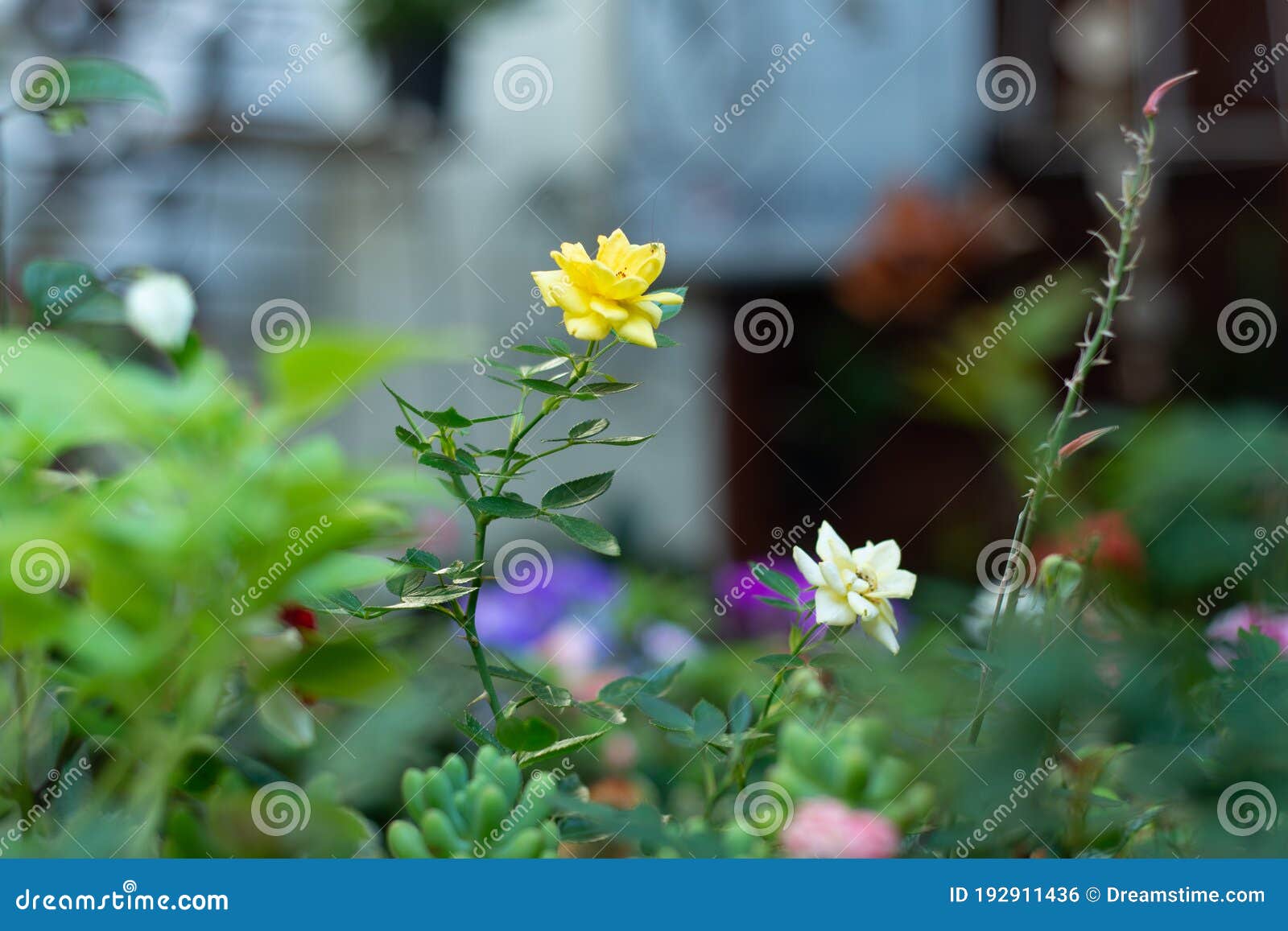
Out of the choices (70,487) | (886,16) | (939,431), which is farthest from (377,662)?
(886,16)

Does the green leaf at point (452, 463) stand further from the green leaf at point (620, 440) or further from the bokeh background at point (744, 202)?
the bokeh background at point (744, 202)

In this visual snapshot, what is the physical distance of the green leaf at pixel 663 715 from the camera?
2.11 feet

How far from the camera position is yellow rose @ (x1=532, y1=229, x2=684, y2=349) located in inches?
25.1

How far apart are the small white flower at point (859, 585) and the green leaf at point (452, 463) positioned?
187 millimetres
